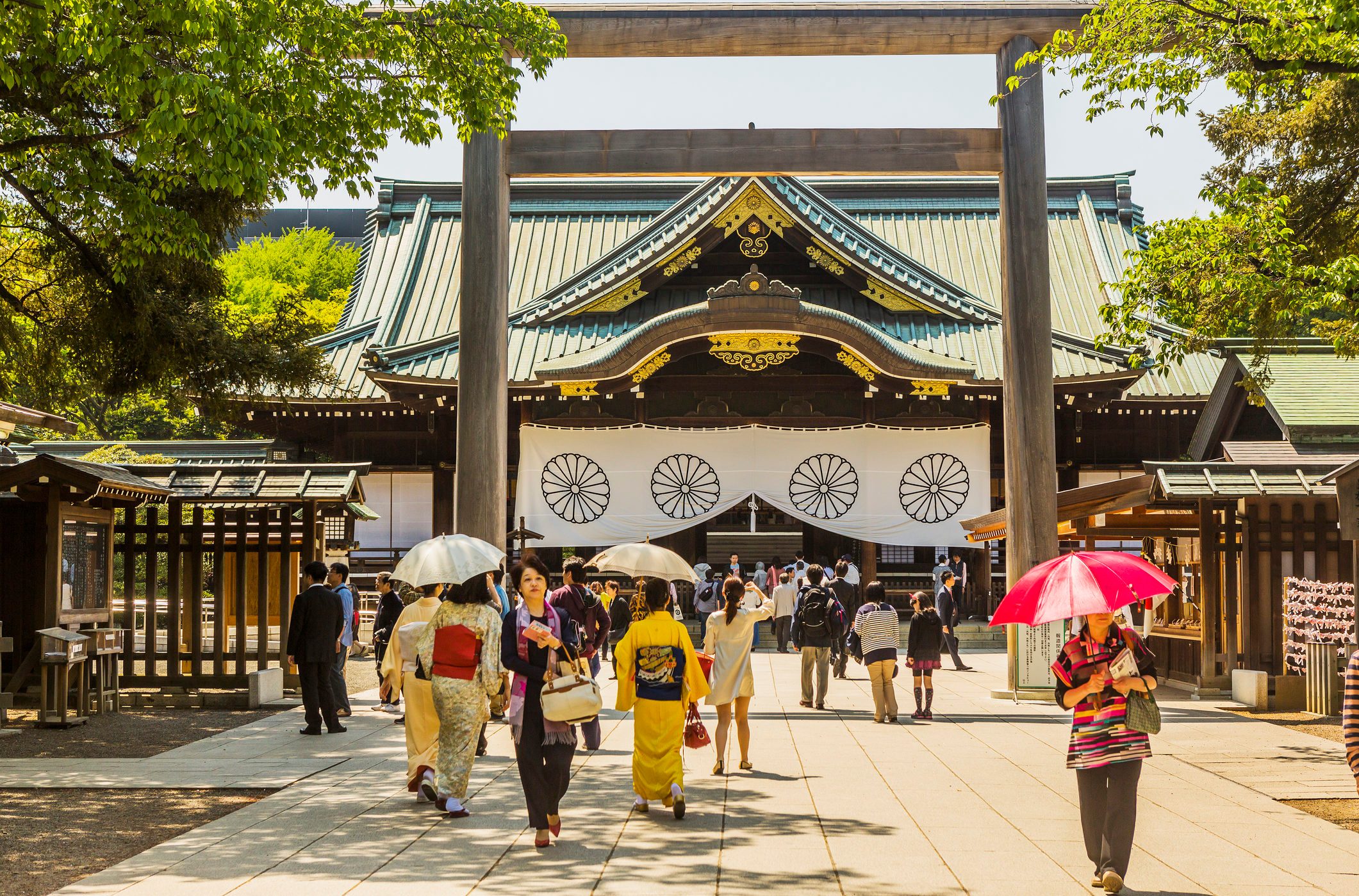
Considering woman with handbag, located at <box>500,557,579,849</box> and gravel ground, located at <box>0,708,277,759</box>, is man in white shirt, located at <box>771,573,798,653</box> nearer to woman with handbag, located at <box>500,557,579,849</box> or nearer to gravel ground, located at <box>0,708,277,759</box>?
gravel ground, located at <box>0,708,277,759</box>

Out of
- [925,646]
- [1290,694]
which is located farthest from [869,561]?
[1290,694]

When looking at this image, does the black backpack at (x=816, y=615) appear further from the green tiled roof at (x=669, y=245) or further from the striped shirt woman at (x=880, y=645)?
the green tiled roof at (x=669, y=245)

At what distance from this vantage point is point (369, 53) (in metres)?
9.46

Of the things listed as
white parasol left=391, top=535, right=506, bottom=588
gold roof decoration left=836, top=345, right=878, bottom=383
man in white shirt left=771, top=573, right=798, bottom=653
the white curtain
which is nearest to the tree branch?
white parasol left=391, top=535, right=506, bottom=588

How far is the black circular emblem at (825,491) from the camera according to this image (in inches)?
835

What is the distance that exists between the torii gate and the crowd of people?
6.01ft

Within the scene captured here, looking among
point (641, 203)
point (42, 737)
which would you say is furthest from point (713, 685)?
point (641, 203)

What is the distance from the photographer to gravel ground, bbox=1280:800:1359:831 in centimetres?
729

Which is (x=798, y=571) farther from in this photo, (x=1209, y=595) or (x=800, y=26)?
(x=800, y=26)

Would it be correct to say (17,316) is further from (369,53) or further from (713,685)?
(713,685)

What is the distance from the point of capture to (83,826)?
727cm

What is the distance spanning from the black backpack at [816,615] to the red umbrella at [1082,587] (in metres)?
6.76

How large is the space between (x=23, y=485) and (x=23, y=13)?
20.0ft

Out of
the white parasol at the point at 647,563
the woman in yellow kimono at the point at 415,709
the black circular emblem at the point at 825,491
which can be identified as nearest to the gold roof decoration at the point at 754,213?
the black circular emblem at the point at 825,491
